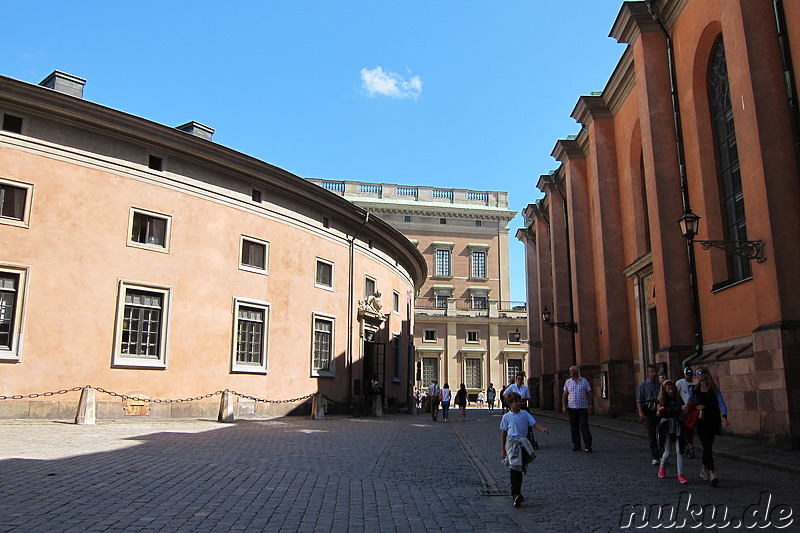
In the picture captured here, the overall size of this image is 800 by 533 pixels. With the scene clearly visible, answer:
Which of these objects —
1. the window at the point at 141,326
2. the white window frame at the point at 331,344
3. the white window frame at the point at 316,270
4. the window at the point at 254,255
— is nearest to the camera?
the window at the point at 141,326

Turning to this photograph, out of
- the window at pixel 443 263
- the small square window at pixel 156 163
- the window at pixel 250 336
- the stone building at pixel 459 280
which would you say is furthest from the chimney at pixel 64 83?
the window at pixel 443 263

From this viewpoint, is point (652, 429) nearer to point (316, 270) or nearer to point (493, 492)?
point (493, 492)

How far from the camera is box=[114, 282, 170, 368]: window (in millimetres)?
19719

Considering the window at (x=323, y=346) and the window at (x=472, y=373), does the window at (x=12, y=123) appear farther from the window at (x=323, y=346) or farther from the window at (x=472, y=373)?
the window at (x=472, y=373)

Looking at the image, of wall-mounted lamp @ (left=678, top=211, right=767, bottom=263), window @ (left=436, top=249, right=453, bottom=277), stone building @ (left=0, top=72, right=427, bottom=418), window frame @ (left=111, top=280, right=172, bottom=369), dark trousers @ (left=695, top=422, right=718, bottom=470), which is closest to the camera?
dark trousers @ (left=695, top=422, right=718, bottom=470)

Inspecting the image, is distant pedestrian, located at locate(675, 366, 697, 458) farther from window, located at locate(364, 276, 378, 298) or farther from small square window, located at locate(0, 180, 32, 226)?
window, located at locate(364, 276, 378, 298)

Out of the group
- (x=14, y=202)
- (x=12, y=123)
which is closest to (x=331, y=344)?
(x=14, y=202)

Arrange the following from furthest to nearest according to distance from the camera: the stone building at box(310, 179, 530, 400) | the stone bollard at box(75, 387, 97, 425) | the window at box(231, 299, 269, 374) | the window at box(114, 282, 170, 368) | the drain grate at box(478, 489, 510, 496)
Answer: the stone building at box(310, 179, 530, 400) < the window at box(231, 299, 269, 374) < the window at box(114, 282, 170, 368) < the stone bollard at box(75, 387, 97, 425) < the drain grate at box(478, 489, 510, 496)

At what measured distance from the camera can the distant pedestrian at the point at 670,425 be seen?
901 cm

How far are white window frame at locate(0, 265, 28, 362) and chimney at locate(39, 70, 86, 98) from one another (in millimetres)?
6406

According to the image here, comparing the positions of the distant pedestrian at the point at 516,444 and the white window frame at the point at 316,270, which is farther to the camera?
the white window frame at the point at 316,270

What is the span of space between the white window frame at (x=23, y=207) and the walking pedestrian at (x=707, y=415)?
56.5 feet

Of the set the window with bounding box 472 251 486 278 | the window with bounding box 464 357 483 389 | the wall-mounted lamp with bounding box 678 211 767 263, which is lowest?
the window with bounding box 464 357 483 389

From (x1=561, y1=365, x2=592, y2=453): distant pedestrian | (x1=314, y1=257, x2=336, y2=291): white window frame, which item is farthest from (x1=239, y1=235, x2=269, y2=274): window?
(x1=561, y1=365, x2=592, y2=453): distant pedestrian
